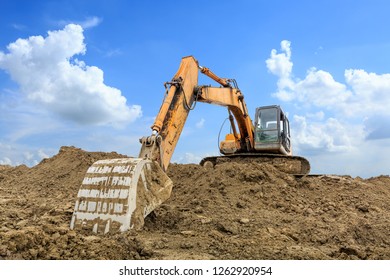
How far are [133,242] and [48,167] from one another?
10.4 m

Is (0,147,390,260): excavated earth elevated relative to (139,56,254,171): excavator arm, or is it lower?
lower

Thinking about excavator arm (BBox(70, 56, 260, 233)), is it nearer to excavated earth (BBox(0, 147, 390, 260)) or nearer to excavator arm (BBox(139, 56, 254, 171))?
excavator arm (BBox(139, 56, 254, 171))

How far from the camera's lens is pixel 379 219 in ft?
27.0

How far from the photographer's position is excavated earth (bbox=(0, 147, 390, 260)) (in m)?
4.61

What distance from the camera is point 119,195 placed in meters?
5.43

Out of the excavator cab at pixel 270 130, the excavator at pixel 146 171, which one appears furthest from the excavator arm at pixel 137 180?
the excavator cab at pixel 270 130

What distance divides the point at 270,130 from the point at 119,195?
6433 mm

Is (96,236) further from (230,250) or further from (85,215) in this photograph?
(230,250)

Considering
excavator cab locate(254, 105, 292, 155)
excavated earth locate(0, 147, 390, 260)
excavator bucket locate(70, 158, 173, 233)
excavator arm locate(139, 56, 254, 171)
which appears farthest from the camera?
excavator cab locate(254, 105, 292, 155)

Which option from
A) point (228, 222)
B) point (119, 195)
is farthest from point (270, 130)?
point (119, 195)

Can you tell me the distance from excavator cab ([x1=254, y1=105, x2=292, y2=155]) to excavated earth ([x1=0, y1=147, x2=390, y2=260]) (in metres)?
1.19

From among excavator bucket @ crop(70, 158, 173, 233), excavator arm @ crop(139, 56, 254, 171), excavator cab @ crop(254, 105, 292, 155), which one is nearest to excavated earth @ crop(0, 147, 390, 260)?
excavator bucket @ crop(70, 158, 173, 233)

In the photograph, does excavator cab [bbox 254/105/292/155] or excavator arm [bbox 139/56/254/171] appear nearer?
excavator arm [bbox 139/56/254/171]
